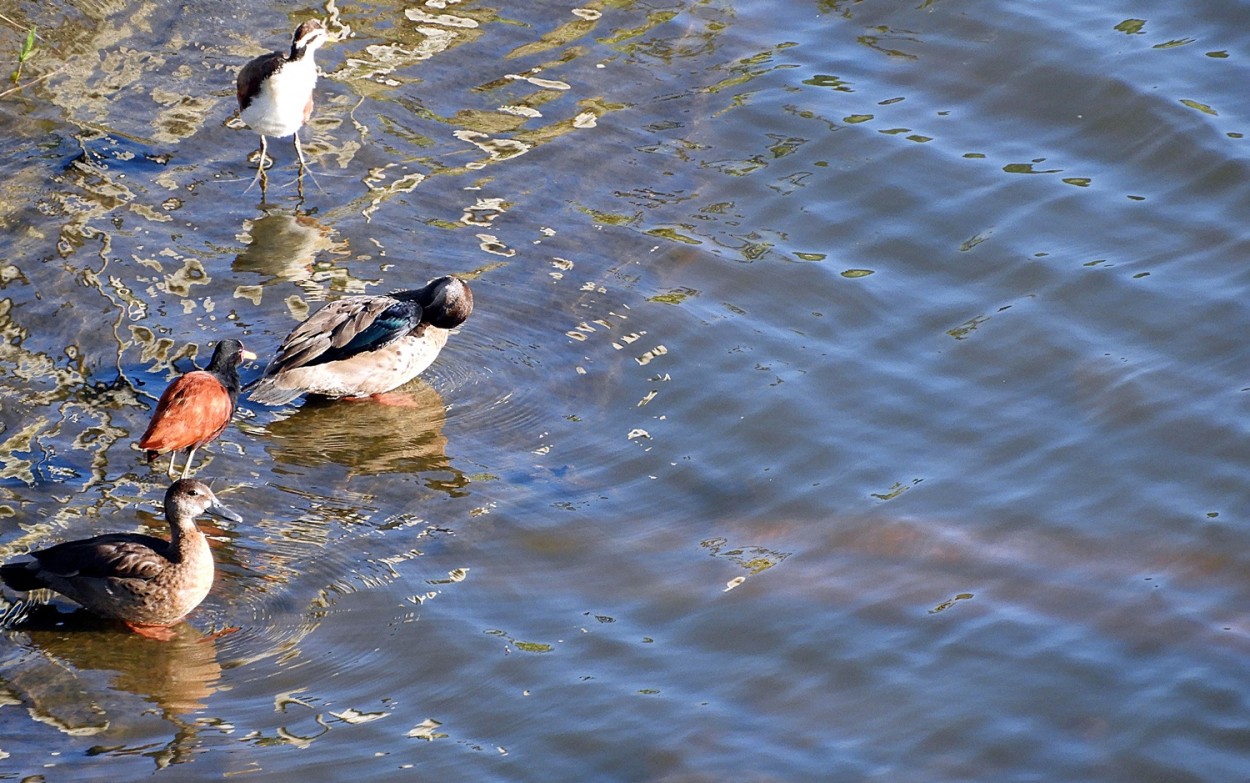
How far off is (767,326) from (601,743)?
354 cm

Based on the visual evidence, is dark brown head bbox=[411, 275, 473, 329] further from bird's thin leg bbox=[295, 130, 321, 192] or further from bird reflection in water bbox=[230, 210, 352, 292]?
bird's thin leg bbox=[295, 130, 321, 192]

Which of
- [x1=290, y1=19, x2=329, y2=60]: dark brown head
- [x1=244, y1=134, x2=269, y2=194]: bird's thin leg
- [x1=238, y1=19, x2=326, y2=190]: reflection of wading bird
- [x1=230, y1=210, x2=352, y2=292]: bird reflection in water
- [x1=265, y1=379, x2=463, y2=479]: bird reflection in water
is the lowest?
[x1=265, y1=379, x2=463, y2=479]: bird reflection in water

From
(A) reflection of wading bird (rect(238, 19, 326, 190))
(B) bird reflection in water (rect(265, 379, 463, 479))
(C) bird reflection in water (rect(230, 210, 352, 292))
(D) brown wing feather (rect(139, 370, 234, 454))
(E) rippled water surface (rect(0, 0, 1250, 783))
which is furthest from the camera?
(A) reflection of wading bird (rect(238, 19, 326, 190))

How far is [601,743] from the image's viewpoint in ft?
19.2

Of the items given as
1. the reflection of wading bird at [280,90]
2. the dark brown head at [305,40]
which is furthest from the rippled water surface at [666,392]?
the dark brown head at [305,40]

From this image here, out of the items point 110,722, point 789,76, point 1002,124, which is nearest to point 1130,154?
point 1002,124

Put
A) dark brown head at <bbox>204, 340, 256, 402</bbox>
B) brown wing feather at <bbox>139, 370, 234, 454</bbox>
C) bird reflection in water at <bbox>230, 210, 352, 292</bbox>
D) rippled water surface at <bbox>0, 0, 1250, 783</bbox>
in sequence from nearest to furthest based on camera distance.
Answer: rippled water surface at <bbox>0, 0, 1250, 783</bbox> < brown wing feather at <bbox>139, 370, 234, 454</bbox> < dark brown head at <bbox>204, 340, 256, 402</bbox> < bird reflection in water at <bbox>230, 210, 352, 292</bbox>

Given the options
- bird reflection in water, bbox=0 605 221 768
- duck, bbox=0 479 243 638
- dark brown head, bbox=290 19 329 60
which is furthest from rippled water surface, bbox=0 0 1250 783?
dark brown head, bbox=290 19 329 60

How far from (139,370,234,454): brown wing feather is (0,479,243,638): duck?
0.72 meters

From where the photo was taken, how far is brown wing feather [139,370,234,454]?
6996mm

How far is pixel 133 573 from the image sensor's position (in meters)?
6.09

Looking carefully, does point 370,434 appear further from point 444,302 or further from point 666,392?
point 666,392

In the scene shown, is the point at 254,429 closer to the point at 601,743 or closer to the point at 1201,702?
the point at 601,743

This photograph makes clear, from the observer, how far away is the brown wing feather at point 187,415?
6996 mm
